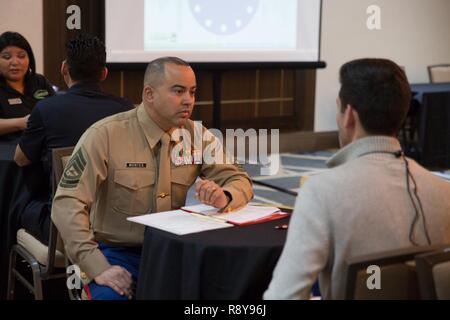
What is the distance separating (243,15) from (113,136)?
4630mm

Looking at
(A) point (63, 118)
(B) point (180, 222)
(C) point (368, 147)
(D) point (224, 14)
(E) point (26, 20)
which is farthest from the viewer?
(D) point (224, 14)

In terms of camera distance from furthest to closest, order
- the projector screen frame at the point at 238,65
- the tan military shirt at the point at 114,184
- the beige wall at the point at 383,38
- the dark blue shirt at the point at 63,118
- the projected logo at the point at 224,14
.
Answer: the beige wall at the point at 383,38 < the projected logo at the point at 224,14 < the projector screen frame at the point at 238,65 < the dark blue shirt at the point at 63,118 < the tan military shirt at the point at 114,184

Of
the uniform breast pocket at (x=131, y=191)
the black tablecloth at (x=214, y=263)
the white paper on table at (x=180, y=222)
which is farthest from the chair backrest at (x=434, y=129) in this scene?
the black tablecloth at (x=214, y=263)

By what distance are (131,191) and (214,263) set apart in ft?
1.98

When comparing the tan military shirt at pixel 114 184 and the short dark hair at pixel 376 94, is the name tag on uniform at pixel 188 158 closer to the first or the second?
the tan military shirt at pixel 114 184

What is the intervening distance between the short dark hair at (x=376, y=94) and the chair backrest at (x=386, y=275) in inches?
11.7

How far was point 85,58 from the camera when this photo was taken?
10.1ft

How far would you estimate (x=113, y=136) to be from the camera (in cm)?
258

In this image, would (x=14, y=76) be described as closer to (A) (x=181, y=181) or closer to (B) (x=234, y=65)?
(A) (x=181, y=181)

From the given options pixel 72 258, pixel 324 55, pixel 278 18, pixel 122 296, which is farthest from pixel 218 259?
pixel 324 55

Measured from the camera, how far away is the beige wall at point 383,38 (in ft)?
26.3

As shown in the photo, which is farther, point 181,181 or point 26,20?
point 26,20

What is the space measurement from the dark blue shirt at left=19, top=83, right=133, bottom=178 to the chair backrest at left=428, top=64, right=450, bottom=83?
20.0ft

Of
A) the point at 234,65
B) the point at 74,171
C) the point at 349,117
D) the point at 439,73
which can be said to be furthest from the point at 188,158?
the point at 439,73
